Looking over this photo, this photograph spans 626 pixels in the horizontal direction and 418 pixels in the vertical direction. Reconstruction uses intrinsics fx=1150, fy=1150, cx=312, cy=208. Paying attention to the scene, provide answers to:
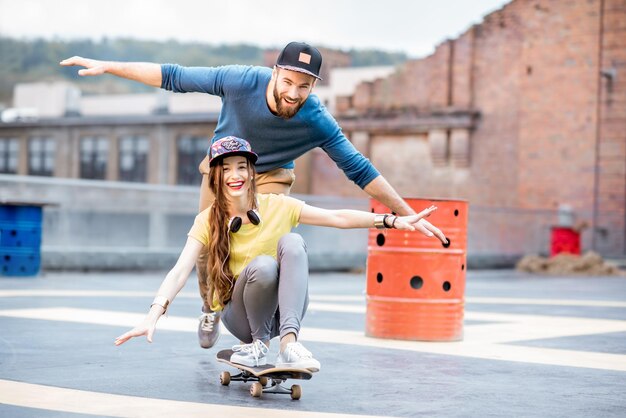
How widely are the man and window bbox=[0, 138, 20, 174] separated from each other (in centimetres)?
5056

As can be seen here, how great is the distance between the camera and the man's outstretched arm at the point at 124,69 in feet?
18.6

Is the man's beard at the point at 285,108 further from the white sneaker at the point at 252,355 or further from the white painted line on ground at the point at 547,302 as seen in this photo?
the white painted line on ground at the point at 547,302

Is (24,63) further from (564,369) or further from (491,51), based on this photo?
(564,369)

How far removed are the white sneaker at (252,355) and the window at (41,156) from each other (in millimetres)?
48078

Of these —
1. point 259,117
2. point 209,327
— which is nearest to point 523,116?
point 209,327

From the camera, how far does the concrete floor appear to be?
5047mm

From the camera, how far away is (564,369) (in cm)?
662

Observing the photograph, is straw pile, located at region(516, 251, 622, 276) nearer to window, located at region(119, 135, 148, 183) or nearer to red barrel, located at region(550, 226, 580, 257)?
red barrel, located at region(550, 226, 580, 257)

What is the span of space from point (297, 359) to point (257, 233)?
731mm

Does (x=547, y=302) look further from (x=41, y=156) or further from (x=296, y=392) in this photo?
(x=41, y=156)

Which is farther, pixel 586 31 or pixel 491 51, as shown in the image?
pixel 491 51

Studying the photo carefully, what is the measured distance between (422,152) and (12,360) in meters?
26.0

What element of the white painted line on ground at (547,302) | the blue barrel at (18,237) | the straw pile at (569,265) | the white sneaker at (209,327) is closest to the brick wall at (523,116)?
the straw pile at (569,265)

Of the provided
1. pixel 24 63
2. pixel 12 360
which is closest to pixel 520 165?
pixel 12 360
